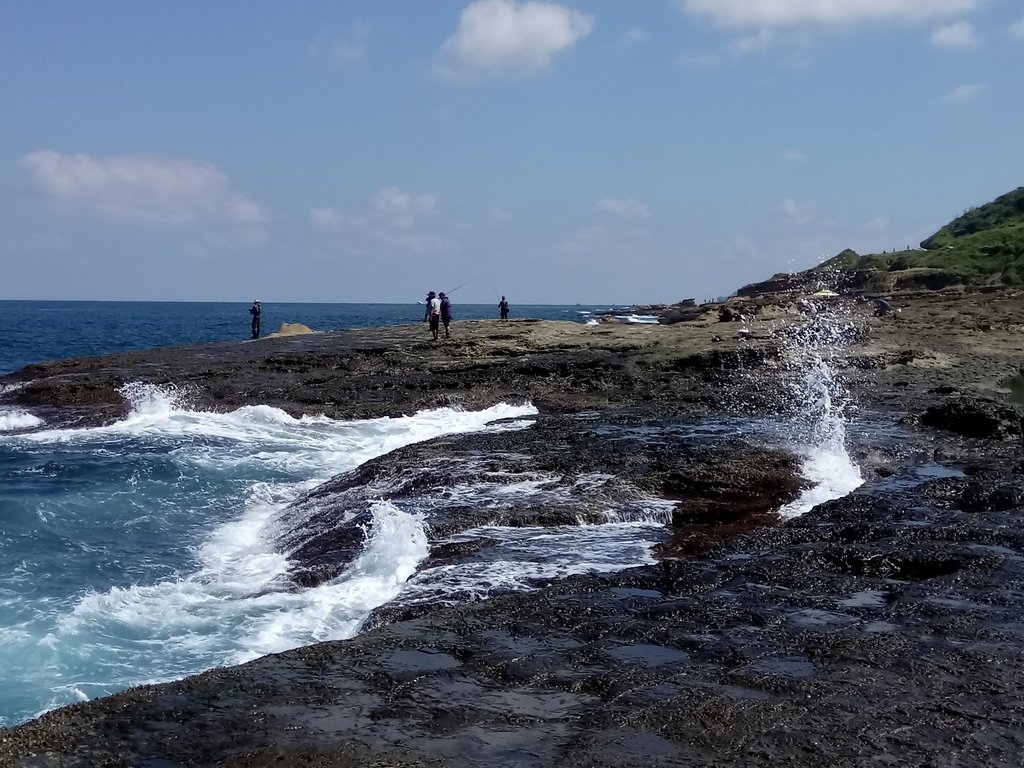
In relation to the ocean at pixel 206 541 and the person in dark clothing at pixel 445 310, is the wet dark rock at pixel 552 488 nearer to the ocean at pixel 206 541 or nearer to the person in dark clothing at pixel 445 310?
the ocean at pixel 206 541

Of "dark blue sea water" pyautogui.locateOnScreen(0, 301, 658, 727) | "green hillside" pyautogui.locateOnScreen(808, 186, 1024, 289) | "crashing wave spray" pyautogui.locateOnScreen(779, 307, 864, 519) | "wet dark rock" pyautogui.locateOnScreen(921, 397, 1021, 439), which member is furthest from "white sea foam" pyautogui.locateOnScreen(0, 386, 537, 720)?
"green hillside" pyautogui.locateOnScreen(808, 186, 1024, 289)

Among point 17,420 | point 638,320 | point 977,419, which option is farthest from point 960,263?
point 17,420

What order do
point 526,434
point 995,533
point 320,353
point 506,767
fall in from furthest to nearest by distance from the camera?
point 320,353
point 526,434
point 995,533
point 506,767

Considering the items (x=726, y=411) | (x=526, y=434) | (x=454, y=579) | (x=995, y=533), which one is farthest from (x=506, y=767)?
(x=726, y=411)

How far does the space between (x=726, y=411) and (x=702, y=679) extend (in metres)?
12.4

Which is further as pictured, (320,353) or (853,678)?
(320,353)

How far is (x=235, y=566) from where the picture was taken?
36.8 feet

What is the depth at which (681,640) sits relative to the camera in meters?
6.32

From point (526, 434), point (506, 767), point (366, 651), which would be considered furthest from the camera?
point (526, 434)

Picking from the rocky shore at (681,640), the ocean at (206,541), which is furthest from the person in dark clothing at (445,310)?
the rocky shore at (681,640)

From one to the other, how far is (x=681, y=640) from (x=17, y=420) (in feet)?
64.3

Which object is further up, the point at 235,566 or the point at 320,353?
the point at 320,353

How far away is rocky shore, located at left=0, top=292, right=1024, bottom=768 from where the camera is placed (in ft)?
16.0

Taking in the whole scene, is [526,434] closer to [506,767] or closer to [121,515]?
[121,515]
